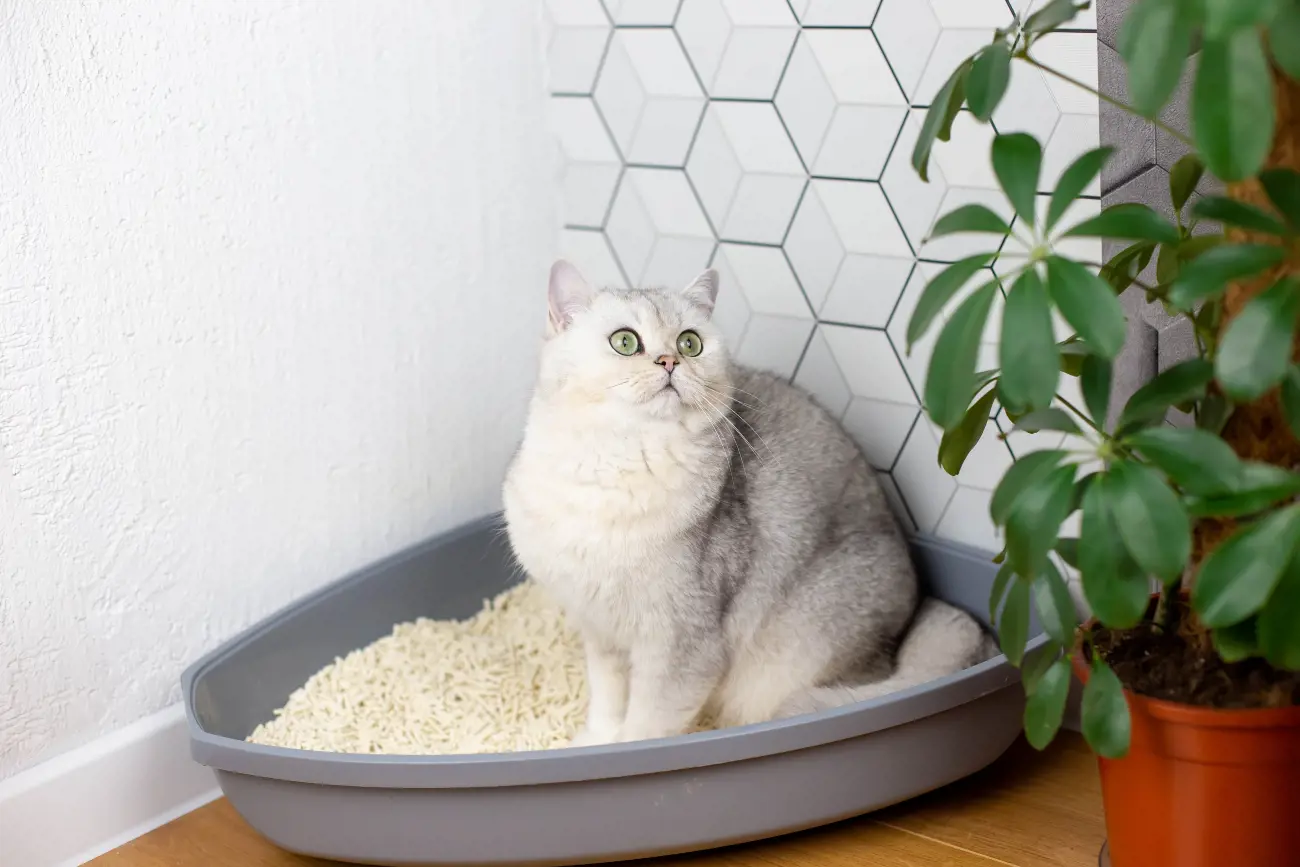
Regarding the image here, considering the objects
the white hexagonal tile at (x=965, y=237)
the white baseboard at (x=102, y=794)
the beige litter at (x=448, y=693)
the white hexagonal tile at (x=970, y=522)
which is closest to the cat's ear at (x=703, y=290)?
the white hexagonal tile at (x=965, y=237)

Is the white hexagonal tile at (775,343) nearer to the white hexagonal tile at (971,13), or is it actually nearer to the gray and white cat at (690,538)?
the gray and white cat at (690,538)

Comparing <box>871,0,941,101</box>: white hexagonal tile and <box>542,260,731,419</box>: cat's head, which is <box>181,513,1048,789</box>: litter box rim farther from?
<box>871,0,941,101</box>: white hexagonal tile

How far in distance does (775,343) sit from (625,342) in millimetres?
507

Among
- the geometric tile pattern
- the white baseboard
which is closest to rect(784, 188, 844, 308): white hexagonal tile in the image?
the geometric tile pattern

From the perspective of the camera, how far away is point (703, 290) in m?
1.66

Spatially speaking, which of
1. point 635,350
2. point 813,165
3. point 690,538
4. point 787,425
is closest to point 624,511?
point 690,538

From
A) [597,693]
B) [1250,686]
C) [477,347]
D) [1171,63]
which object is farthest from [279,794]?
[1171,63]

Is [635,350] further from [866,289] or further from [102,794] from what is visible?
[102,794]

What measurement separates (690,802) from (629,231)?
1.11 metres

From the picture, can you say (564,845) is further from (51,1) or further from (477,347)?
(51,1)

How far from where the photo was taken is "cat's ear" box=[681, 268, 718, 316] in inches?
64.8

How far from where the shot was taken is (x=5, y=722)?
1.52 meters

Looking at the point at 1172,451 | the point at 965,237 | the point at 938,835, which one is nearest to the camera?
the point at 1172,451

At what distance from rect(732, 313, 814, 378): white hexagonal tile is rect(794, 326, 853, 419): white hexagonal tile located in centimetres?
2
